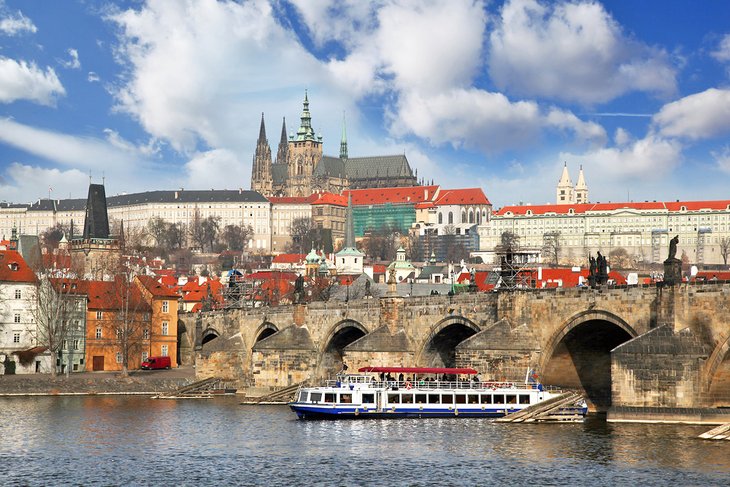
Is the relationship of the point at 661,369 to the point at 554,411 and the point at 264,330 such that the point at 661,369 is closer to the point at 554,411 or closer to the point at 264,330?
the point at 554,411

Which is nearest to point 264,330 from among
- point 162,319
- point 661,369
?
point 162,319

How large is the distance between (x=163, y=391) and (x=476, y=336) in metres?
32.9

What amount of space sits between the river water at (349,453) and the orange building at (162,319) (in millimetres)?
37680

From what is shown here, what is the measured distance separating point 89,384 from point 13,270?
12899 millimetres

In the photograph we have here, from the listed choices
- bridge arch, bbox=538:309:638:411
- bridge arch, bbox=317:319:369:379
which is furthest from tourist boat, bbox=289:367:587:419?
bridge arch, bbox=317:319:369:379

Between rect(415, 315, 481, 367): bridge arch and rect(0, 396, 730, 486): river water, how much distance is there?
7.43 m

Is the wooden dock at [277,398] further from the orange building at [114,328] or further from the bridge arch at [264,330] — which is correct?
the orange building at [114,328]

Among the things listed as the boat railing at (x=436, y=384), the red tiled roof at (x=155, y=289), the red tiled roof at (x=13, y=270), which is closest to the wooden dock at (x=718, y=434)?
the boat railing at (x=436, y=384)

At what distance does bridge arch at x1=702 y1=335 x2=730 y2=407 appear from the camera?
166 ft

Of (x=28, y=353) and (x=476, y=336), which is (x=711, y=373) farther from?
(x=28, y=353)

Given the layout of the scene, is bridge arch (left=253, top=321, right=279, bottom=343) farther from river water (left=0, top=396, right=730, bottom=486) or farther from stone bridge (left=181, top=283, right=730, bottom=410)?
river water (left=0, top=396, right=730, bottom=486)

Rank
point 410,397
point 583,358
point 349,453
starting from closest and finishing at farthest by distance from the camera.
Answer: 1. point 349,453
2. point 583,358
3. point 410,397

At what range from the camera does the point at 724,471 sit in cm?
4234

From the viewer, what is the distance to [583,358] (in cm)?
6047
